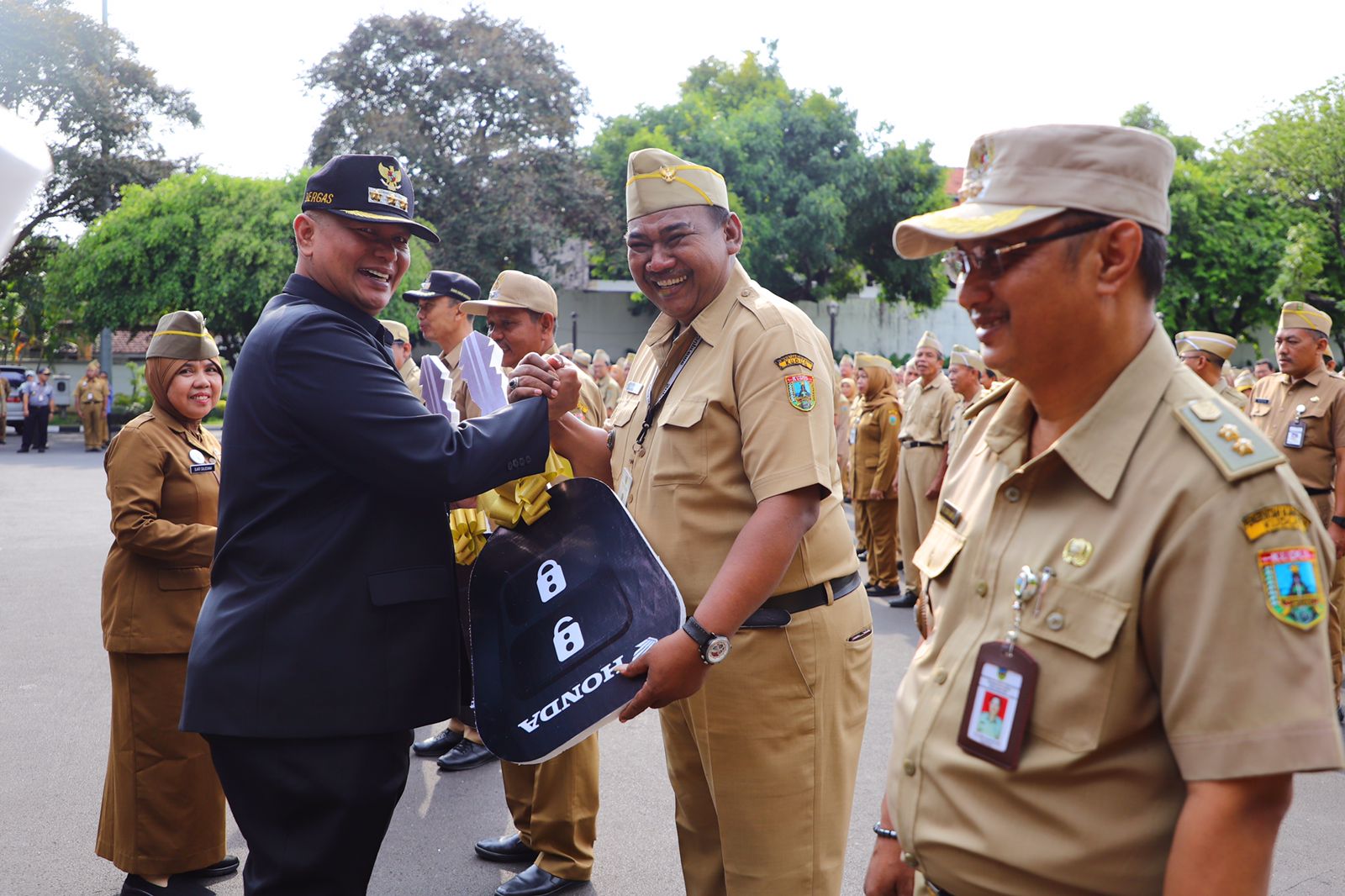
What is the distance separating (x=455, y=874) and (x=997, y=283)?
11.7 ft

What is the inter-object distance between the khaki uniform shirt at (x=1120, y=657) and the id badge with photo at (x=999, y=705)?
18 millimetres

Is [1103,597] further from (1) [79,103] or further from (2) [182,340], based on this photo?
(1) [79,103]

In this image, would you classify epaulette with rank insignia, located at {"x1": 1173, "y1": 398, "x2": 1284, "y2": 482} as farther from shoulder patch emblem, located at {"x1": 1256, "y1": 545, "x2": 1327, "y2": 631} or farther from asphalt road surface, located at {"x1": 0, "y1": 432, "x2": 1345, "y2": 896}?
asphalt road surface, located at {"x1": 0, "y1": 432, "x2": 1345, "y2": 896}

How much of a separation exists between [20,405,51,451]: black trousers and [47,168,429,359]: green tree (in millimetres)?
4312

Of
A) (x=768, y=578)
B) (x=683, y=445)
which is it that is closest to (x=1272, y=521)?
(x=768, y=578)

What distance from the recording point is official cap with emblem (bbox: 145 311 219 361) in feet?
13.6

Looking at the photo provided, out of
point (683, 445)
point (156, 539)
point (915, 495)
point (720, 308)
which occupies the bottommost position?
point (915, 495)

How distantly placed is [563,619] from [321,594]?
0.57m

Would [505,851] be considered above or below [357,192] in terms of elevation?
below

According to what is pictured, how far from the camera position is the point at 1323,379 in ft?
21.9

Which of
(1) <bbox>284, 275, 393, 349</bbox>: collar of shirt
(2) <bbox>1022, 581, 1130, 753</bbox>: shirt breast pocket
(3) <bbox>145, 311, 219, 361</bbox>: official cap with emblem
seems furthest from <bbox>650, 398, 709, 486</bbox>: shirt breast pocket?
(3) <bbox>145, 311, 219, 361</bbox>: official cap with emblem

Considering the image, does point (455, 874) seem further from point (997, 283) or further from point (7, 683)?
point (7, 683)

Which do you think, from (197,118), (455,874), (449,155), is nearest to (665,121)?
(449,155)

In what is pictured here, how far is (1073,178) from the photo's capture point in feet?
5.13
